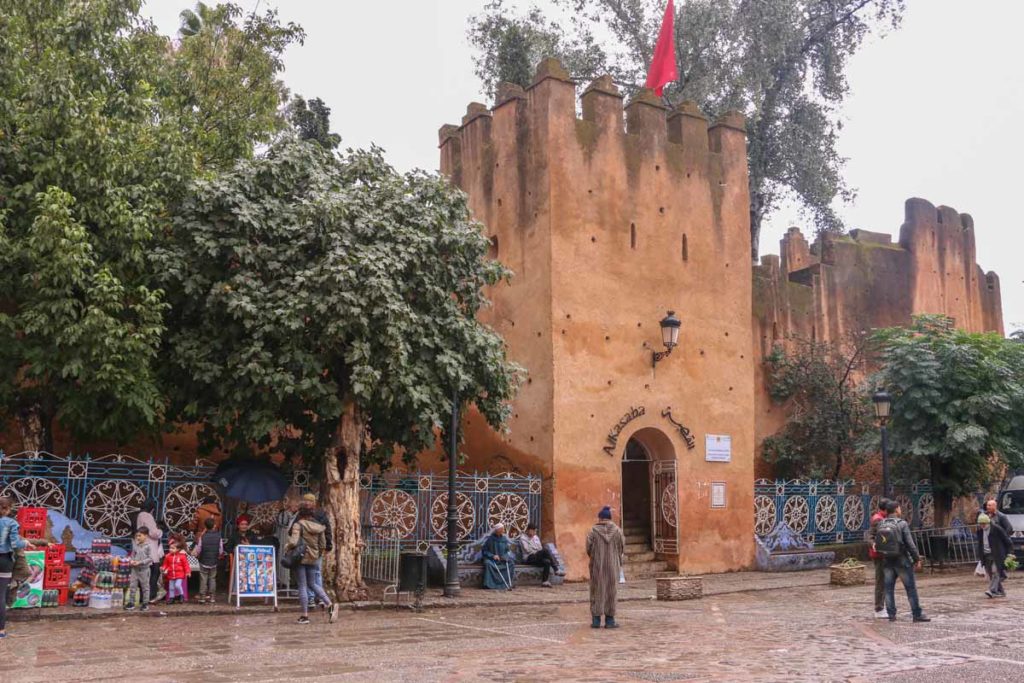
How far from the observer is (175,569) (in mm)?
13828

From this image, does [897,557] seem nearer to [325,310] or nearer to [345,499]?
[345,499]

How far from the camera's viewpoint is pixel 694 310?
2114cm

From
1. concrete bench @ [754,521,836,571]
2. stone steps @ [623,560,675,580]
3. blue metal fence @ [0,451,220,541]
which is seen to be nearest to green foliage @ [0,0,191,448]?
blue metal fence @ [0,451,220,541]

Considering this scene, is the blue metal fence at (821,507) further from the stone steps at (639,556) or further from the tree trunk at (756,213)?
the tree trunk at (756,213)

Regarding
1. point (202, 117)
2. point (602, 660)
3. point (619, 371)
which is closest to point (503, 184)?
point (619, 371)

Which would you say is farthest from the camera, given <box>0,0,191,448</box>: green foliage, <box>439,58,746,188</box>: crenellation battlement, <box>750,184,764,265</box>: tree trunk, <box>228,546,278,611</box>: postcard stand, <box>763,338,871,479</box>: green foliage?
<box>750,184,764,265</box>: tree trunk

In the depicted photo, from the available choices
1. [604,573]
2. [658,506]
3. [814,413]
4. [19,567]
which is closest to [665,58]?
[658,506]

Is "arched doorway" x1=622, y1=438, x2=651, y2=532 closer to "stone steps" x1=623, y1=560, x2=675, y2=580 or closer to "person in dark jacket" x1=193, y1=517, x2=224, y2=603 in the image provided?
"stone steps" x1=623, y1=560, x2=675, y2=580

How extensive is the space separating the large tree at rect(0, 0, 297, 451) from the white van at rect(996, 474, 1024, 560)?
1746 cm

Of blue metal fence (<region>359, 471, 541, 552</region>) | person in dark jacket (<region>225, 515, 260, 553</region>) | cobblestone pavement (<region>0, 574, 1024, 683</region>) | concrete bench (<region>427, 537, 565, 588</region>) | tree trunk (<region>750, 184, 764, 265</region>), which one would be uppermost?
tree trunk (<region>750, 184, 764, 265</region>)

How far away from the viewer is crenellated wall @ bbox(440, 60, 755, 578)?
1916 centimetres

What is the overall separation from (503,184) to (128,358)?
9661mm

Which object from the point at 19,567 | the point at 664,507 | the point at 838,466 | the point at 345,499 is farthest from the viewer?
the point at 838,466

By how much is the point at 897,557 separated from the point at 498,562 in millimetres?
6858
